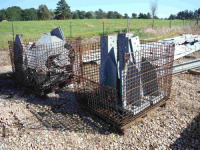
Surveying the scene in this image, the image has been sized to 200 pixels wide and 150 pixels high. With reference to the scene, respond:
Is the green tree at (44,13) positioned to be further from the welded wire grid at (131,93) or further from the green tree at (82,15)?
the welded wire grid at (131,93)

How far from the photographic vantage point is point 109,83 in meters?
4.66

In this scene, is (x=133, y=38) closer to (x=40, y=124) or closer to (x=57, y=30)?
(x=40, y=124)

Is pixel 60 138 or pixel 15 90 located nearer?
pixel 60 138

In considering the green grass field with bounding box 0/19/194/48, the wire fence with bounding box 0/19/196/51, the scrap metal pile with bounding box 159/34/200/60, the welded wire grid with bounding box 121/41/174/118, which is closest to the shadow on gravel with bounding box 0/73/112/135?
the welded wire grid with bounding box 121/41/174/118

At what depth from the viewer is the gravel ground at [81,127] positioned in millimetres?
3732

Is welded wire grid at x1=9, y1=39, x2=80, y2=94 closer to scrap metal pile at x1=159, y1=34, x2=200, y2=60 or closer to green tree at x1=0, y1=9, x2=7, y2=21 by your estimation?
scrap metal pile at x1=159, y1=34, x2=200, y2=60

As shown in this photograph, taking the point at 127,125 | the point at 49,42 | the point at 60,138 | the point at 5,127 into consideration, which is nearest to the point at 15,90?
the point at 49,42

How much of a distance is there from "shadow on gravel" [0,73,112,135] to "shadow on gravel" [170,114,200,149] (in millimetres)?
1426

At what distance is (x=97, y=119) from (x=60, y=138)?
3.45 feet

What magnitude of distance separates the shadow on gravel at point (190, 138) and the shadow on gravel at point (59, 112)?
4.68ft

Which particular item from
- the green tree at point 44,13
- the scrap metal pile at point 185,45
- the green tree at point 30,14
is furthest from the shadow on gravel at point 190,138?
the green tree at point 44,13

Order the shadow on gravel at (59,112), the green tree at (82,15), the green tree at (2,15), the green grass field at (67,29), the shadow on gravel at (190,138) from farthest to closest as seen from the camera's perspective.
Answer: the green tree at (82,15), the green tree at (2,15), the green grass field at (67,29), the shadow on gravel at (59,112), the shadow on gravel at (190,138)

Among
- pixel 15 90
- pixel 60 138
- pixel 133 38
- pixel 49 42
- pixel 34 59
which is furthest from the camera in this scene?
pixel 15 90

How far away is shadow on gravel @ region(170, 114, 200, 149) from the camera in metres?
3.73
